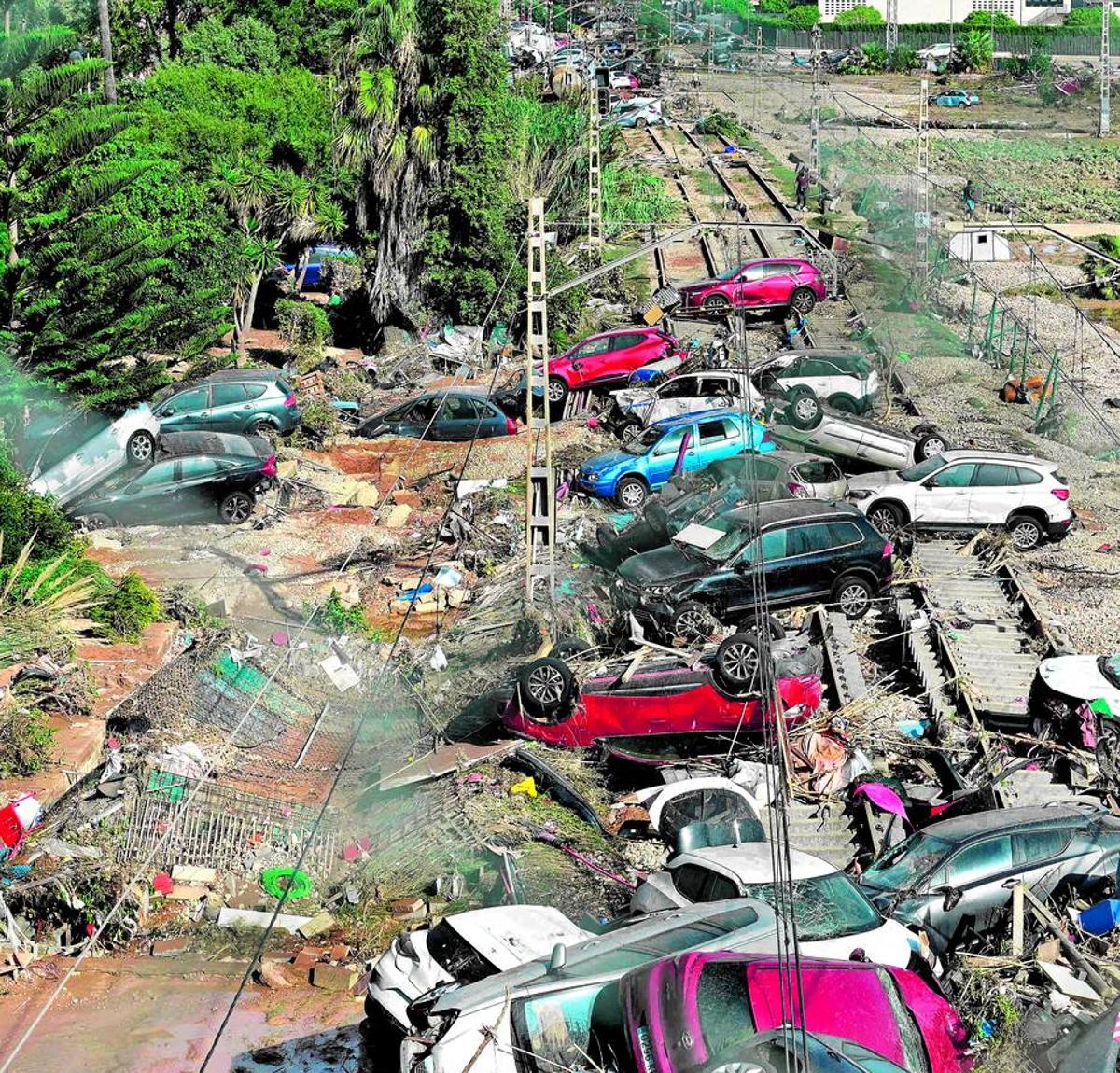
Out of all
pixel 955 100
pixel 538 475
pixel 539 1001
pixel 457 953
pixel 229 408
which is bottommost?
pixel 229 408

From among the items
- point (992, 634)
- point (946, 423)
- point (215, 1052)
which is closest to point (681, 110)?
point (946, 423)

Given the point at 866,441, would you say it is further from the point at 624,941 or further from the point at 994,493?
the point at 624,941

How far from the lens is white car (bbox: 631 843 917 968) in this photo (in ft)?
36.6

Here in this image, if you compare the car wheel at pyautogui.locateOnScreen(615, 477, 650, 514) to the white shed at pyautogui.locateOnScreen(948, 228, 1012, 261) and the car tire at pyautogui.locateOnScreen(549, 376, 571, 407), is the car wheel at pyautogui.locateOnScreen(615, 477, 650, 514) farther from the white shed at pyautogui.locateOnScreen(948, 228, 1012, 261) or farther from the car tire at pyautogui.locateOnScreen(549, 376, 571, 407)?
the white shed at pyautogui.locateOnScreen(948, 228, 1012, 261)

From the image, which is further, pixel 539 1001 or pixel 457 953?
pixel 457 953

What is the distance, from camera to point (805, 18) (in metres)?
112

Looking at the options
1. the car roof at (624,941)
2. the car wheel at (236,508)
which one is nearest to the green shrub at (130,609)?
the car wheel at (236,508)

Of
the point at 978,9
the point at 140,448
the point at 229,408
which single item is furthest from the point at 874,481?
the point at 978,9

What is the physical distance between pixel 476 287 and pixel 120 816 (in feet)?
72.8

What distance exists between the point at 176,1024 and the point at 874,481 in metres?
14.2

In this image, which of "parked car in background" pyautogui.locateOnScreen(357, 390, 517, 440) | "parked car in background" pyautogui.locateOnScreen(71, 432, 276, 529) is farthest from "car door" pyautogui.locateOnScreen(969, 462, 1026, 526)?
"parked car in background" pyautogui.locateOnScreen(71, 432, 276, 529)

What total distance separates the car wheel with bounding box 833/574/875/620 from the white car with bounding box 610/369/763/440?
698 cm

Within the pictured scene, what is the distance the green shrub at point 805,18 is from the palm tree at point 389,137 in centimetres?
8167

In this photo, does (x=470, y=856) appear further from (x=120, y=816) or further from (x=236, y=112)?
(x=236, y=112)
